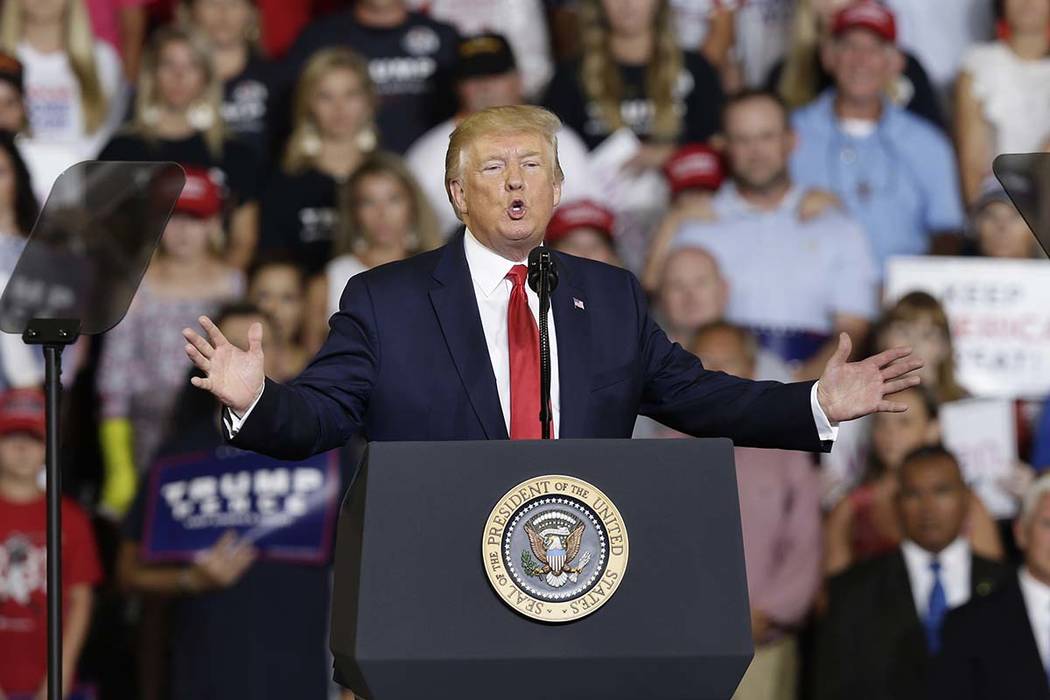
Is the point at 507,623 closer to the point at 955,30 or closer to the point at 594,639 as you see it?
the point at 594,639

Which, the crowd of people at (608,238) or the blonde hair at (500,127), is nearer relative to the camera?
the blonde hair at (500,127)

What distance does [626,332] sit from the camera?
3.18 meters

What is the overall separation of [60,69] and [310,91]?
104cm

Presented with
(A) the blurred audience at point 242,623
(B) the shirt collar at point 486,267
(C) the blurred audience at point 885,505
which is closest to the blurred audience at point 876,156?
(C) the blurred audience at point 885,505

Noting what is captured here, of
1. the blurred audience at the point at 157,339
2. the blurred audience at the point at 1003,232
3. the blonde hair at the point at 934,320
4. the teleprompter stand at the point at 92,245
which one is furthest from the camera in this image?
the blurred audience at the point at 1003,232

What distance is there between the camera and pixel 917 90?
7.04 m

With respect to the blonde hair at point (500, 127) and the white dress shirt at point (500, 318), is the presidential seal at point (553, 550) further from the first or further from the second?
the blonde hair at point (500, 127)

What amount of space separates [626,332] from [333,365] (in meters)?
0.52

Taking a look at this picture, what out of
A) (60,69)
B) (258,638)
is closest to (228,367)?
(258,638)

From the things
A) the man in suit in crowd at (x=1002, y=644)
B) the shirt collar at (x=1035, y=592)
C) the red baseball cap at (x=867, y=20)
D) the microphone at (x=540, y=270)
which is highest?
the red baseball cap at (x=867, y=20)

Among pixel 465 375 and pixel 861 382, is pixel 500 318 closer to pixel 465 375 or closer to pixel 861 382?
pixel 465 375

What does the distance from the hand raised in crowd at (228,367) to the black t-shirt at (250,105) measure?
4374mm

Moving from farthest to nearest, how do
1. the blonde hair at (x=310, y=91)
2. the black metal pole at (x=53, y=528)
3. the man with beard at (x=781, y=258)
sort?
the blonde hair at (x=310, y=91) → the man with beard at (x=781, y=258) → the black metal pole at (x=53, y=528)

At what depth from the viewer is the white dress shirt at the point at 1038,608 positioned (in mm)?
5500
